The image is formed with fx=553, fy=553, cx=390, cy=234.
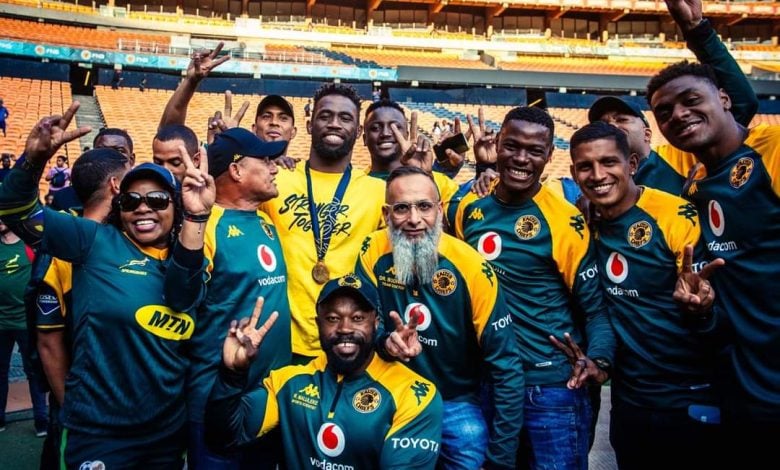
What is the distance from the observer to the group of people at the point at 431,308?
2467mm

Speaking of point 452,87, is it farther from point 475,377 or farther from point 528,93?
point 475,377

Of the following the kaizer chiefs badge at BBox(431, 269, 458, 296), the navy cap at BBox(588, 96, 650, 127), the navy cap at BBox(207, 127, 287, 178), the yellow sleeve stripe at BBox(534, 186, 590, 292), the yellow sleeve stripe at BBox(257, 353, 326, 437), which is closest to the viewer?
the yellow sleeve stripe at BBox(257, 353, 326, 437)

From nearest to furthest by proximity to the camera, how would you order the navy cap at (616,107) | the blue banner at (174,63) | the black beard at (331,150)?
the black beard at (331,150) < the navy cap at (616,107) < the blue banner at (174,63)

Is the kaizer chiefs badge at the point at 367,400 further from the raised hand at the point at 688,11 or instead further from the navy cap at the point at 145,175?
the raised hand at the point at 688,11

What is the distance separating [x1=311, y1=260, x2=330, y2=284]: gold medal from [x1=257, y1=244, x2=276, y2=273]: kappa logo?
271 millimetres

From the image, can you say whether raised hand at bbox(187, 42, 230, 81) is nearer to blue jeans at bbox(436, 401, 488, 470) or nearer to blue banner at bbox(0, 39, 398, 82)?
blue jeans at bbox(436, 401, 488, 470)

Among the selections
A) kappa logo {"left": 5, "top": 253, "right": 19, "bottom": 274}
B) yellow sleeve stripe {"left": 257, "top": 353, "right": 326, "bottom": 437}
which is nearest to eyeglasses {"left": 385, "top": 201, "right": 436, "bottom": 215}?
yellow sleeve stripe {"left": 257, "top": 353, "right": 326, "bottom": 437}

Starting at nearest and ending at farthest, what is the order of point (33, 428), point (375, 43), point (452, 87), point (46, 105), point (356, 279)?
point (356, 279) < point (33, 428) < point (46, 105) < point (452, 87) < point (375, 43)

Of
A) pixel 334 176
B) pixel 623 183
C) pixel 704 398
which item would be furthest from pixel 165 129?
pixel 704 398

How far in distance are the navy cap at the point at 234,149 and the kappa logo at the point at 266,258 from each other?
0.53 meters

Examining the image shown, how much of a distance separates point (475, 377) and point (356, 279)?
0.83 m

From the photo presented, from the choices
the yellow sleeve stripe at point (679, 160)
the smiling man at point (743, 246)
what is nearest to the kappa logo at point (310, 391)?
the smiling man at point (743, 246)

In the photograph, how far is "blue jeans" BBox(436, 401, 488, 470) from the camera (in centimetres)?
268

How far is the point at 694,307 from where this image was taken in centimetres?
248
